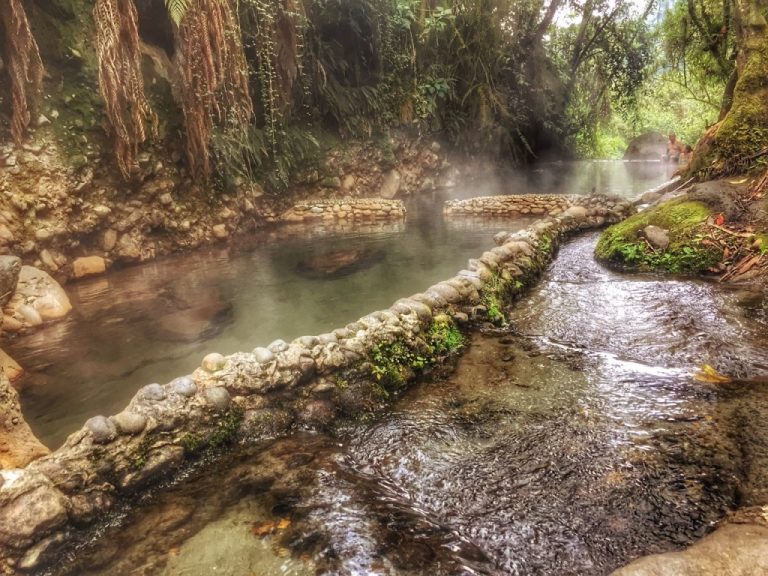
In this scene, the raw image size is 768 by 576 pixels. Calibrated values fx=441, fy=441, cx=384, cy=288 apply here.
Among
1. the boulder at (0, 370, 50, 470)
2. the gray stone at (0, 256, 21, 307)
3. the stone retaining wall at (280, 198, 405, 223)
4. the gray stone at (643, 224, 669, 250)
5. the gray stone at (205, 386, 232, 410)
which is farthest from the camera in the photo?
the stone retaining wall at (280, 198, 405, 223)

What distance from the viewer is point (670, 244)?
5180mm

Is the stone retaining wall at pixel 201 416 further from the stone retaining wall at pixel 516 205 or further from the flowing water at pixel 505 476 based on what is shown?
the stone retaining wall at pixel 516 205

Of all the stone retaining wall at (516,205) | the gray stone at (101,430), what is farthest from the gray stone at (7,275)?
the stone retaining wall at (516,205)

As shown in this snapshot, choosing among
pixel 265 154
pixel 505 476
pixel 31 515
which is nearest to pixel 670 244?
pixel 505 476

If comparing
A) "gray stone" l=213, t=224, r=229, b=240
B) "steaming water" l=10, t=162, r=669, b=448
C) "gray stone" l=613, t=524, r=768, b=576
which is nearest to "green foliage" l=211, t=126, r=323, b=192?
"gray stone" l=213, t=224, r=229, b=240

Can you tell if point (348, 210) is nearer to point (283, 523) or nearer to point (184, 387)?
point (184, 387)

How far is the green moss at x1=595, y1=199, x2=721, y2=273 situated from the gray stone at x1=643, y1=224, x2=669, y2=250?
0.17ft

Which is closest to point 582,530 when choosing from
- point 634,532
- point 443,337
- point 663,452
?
point 634,532

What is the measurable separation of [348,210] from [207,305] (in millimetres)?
6018

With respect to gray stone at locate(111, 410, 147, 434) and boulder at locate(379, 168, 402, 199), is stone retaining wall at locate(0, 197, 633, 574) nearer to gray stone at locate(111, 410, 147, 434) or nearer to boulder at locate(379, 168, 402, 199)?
gray stone at locate(111, 410, 147, 434)

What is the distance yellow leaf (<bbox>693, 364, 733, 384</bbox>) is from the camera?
284cm

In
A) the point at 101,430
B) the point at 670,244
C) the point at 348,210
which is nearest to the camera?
the point at 101,430

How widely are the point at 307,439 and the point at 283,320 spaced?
2.29 metres

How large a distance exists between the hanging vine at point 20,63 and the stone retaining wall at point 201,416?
16.9 ft
